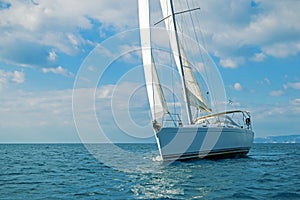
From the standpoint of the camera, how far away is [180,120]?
21969 millimetres

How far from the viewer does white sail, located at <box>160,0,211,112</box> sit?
24.9 m

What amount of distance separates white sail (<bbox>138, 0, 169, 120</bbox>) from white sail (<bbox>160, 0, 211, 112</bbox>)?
2.43m

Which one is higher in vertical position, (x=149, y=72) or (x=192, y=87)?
Result: (x=149, y=72)

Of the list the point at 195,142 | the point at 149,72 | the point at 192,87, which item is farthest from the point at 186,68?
the point at 195,142

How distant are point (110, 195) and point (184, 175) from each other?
5.38m

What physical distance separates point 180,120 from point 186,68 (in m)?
5.60

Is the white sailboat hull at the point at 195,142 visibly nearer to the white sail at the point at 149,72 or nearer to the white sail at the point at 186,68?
the white sail at the point at 149,72

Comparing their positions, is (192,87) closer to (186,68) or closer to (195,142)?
(186,68)

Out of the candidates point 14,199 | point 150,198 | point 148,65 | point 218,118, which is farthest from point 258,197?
point 218,118

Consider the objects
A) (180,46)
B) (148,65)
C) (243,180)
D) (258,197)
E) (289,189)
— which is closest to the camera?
(258,197)

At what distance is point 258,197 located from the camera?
10945 mm

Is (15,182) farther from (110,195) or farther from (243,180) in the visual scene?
(243,180)

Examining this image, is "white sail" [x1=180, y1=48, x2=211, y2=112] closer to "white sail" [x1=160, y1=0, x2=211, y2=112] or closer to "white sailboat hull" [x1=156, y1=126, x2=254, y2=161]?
"white sail" [x1=160, y1=0, x2=211, y2=112]

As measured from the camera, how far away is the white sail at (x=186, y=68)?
24.9 m
